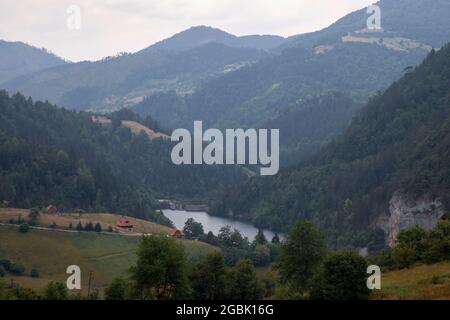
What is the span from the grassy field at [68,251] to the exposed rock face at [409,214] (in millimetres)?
36567

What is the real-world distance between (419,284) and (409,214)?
96.5m

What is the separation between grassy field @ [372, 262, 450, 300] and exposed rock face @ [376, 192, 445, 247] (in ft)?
239

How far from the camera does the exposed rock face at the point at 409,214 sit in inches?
5463

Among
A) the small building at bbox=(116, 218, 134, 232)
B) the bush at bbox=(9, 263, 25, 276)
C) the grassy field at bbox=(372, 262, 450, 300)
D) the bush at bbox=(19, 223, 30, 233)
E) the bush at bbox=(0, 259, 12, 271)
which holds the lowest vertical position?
the grassy field at bbox=(372, 262, 450, 300)

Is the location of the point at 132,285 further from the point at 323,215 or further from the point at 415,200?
the point at 323,215

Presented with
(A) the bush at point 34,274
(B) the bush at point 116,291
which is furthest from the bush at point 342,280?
(A) the bush at point 34,274

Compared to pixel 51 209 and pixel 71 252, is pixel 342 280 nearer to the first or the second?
pixel 71 252

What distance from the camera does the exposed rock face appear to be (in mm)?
138750

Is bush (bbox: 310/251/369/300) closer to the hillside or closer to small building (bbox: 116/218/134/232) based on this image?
the hillside

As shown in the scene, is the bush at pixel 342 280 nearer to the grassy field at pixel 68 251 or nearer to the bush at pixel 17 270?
the grassy field at pixel 68 251

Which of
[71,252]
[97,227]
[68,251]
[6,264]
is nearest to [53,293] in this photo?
[6,264]

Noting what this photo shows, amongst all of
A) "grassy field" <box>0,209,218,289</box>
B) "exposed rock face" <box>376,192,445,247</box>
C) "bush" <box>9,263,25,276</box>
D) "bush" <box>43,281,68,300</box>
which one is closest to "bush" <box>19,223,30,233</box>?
"grassy field" <box>0,209,218,289</box>

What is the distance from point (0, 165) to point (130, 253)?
66.0m

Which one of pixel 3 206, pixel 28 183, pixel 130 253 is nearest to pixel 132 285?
pixel 130 253
